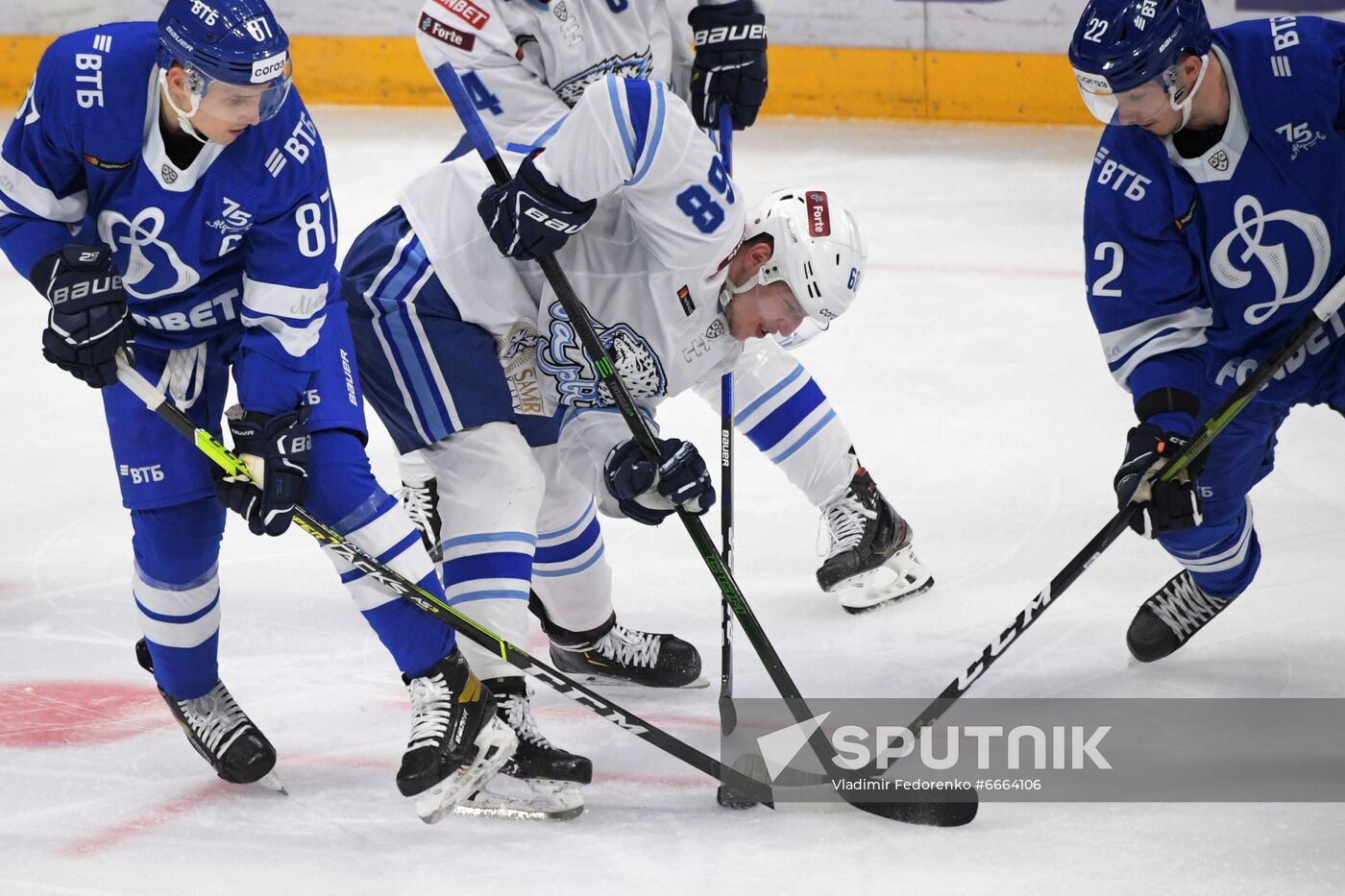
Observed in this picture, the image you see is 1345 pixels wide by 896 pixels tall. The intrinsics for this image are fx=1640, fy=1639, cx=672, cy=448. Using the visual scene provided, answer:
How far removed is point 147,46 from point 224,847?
1.18 meters

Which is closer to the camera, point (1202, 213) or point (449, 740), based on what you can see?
point (449, 740)

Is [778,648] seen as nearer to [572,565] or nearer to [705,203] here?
[572,565]

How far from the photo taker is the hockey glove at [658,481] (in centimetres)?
249

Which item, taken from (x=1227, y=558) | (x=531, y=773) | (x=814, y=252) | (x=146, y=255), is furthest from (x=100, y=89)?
(x=1227, y=558)

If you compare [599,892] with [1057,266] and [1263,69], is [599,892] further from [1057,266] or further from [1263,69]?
[1057,266]

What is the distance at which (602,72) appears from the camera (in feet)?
11.2

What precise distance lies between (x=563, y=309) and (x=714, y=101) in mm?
828

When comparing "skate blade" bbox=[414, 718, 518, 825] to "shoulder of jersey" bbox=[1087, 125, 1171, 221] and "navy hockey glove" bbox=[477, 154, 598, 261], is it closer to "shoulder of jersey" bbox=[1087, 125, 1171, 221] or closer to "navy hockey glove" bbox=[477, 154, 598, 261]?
"navy hockey glove" bbox=[477, 154, 598, 261]

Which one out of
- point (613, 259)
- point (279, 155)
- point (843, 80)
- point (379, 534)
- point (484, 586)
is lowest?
point (843, 80)

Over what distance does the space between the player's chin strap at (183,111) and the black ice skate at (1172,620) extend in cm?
188

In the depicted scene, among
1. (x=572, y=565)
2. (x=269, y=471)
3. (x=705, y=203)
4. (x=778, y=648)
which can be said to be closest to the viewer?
(x=269, y=471)

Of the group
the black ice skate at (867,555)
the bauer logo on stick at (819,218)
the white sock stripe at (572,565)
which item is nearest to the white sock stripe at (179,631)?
the white sock stripe at (572,565)

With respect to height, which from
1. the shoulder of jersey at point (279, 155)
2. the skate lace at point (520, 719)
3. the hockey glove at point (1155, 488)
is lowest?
the skate lace at point (520, 719)

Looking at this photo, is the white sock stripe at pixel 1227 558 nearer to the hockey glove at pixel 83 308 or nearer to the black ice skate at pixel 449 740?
the black ice skate at pixel 449 740
